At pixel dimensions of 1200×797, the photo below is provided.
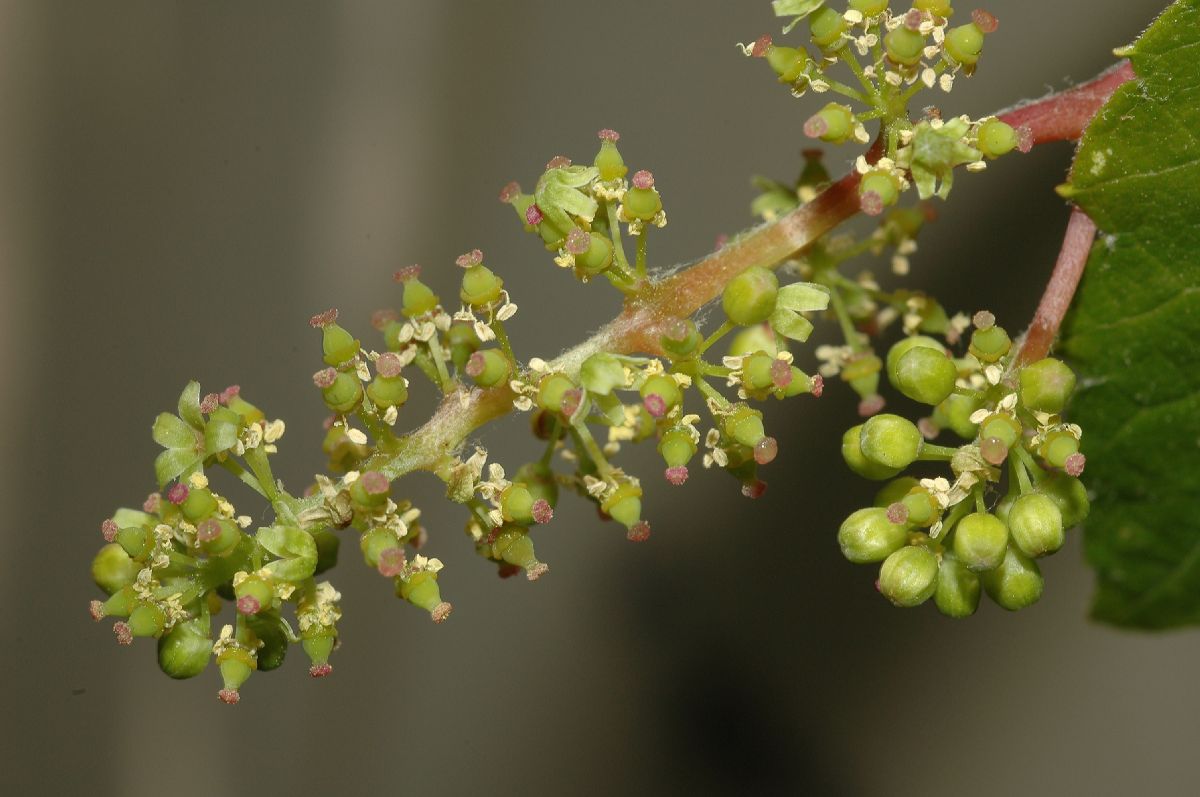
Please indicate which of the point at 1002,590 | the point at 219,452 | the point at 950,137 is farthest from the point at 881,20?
the point at 219,452

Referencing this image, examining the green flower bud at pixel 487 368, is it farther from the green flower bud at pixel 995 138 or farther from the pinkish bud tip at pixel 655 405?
the green flower bud at pixel 995 138

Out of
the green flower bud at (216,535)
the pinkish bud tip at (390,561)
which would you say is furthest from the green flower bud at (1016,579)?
the green flower bud at (216,535)

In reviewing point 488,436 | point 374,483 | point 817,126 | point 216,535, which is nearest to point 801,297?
point 817,126

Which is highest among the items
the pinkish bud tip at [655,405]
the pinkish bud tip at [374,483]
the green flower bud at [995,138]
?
the green flower bud at [995,138]

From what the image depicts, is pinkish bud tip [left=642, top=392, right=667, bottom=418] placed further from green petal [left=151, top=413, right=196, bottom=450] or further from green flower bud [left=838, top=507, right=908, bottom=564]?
green petal [left=151, top=413, right=196, bottom=450]

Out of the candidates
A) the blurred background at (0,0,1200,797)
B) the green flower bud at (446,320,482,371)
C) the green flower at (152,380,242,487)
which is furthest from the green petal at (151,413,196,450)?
the blurred background at (0,0,1200,797)

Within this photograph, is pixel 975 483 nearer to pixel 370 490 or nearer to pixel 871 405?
pixel 871 405
